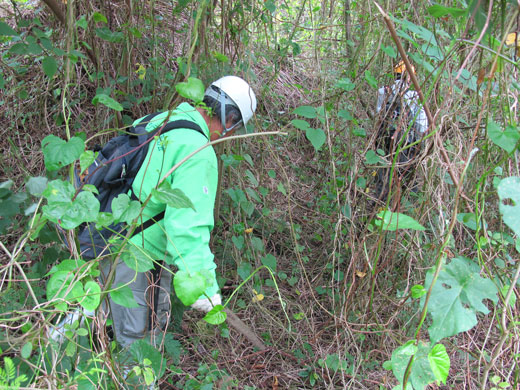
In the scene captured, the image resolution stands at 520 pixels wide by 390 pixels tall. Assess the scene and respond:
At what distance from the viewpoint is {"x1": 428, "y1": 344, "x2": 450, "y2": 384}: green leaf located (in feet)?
3.67

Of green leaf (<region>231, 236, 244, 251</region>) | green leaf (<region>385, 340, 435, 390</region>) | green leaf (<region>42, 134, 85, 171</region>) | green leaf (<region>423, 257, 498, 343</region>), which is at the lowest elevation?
green leaf (<region>231, 236, 244, 251</region>)

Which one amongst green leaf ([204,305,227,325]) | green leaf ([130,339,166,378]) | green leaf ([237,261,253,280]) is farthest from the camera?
green leaf ([237,261,253,280])

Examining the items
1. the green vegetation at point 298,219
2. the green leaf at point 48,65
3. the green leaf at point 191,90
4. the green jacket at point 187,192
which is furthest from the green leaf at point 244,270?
the green leaf at point 48,65

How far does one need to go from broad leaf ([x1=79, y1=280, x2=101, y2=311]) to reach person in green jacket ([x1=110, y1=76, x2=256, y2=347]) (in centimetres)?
40

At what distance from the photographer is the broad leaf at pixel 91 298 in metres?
1.09

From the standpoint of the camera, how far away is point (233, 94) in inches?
79.1

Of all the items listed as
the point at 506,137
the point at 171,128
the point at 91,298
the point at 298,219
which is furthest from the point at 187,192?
the point at 298,219

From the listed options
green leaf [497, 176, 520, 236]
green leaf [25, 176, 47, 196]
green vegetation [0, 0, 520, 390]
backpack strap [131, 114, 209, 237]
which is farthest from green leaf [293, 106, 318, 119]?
green leaf [25, 176, 47, 196]

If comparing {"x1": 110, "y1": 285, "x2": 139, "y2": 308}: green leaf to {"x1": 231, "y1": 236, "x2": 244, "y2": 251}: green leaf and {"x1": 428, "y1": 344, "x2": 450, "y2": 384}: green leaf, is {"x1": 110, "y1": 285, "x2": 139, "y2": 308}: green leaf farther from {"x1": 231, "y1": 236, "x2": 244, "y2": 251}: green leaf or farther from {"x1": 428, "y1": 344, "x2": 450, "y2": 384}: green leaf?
{"x1": 231, "y1": 236, "x2": 244, "y2": 251}: green leaf

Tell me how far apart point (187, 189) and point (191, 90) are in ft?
1.73

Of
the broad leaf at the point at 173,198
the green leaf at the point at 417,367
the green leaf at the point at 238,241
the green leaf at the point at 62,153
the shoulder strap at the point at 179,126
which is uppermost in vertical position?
the green leaf at the point at 62,153

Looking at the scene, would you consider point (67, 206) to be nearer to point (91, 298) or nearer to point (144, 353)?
point (91, 298)

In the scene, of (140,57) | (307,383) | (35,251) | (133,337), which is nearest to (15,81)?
(140,57)

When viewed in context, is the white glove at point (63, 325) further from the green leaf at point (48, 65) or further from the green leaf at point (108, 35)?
the green leaf at point (108, 35)
